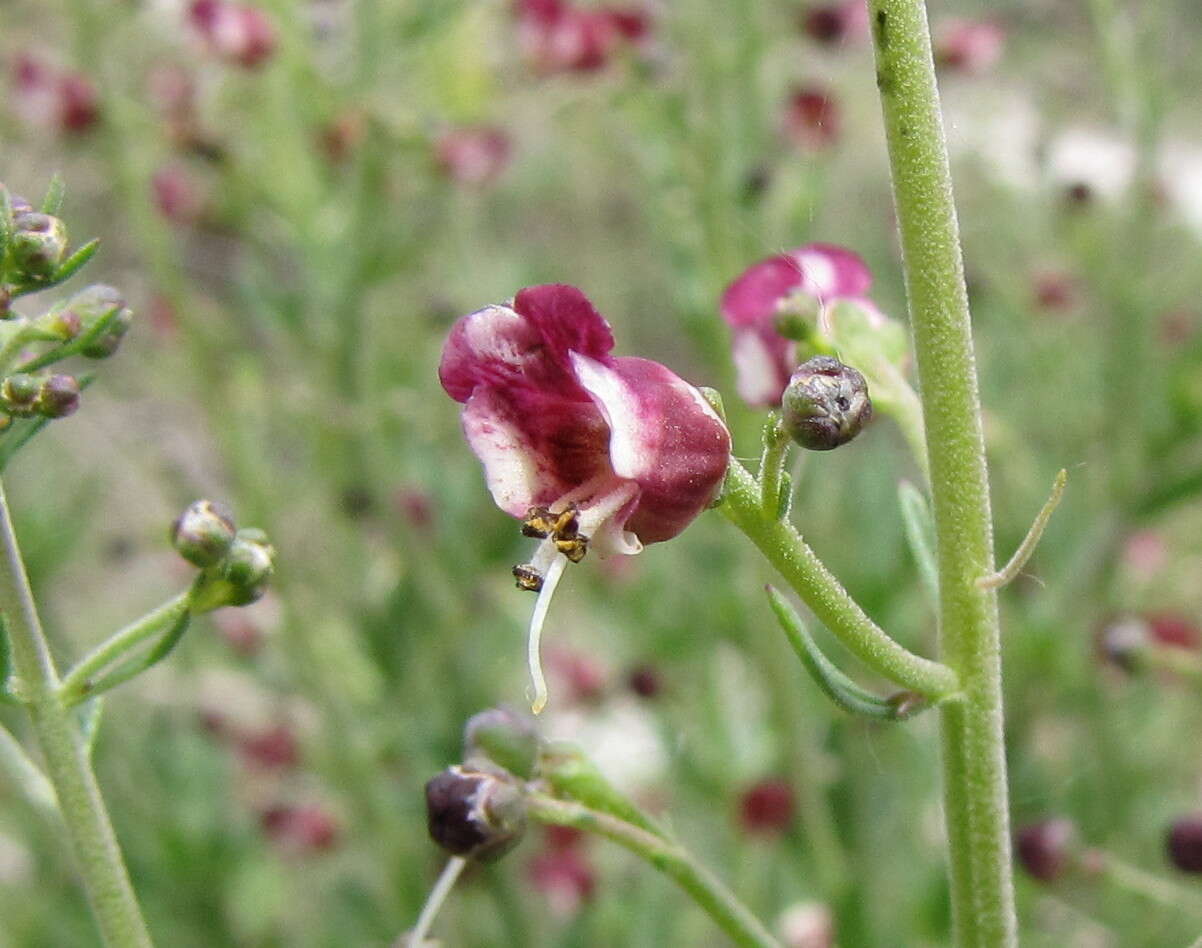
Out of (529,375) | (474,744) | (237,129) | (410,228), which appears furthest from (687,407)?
(237,129)

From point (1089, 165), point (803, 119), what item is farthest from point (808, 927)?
point (1089, 165)

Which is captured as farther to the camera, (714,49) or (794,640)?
(714,49)

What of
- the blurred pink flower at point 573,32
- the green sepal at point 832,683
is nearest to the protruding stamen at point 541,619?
the green sepal at point 832,683

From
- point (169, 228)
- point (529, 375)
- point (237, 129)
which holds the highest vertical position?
point (237, 129)

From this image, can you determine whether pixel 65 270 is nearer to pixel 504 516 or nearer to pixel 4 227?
pixel 4 227

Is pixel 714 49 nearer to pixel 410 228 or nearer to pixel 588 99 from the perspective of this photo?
pixel 588 99

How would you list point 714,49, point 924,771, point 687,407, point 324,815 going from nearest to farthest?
point 687,407 < point 714,49 < point 924,771 < point 324,815

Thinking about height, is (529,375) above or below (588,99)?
below
